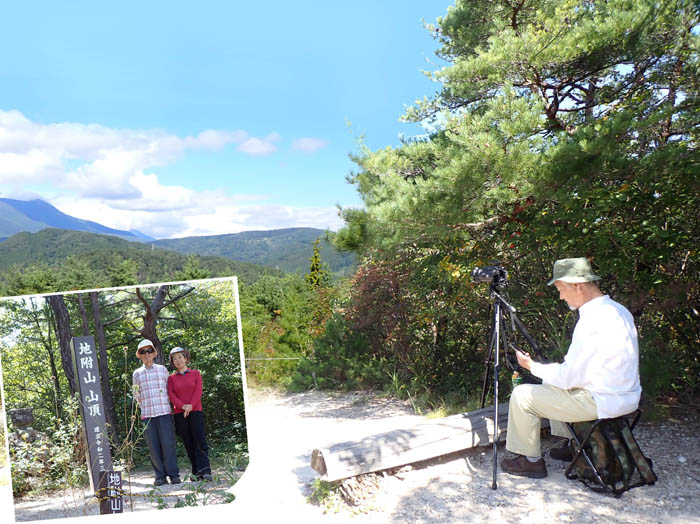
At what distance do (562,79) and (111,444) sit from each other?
5.00m

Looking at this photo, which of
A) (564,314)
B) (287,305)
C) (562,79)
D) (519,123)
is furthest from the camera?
(287,305)

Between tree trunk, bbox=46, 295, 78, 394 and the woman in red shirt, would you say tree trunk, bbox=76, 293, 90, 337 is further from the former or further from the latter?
the woman in red shirt

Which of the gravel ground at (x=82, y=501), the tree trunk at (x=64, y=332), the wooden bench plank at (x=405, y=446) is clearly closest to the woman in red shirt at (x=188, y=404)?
the gravel ground at (x=82, y=501)

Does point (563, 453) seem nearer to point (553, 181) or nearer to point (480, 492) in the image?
point (480, 492)

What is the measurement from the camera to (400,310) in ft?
20.5

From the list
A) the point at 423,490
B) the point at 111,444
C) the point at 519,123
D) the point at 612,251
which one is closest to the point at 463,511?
the point at 423,490

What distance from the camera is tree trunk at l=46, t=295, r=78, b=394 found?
2667 mm

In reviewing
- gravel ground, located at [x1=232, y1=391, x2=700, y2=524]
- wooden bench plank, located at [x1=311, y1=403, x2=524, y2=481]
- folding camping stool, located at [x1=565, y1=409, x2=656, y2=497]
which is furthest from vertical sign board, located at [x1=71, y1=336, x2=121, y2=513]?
folding camping stool, located at [x1=565, y1=409, x2=656, y2=497]

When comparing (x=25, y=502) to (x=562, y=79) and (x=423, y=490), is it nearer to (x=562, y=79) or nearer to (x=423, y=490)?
(x=423, y=490)

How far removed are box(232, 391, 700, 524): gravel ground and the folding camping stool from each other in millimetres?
68

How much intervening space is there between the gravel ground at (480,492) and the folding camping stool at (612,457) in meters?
0.07

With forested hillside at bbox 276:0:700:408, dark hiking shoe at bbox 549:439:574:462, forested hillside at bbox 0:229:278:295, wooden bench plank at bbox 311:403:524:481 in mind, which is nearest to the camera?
wooden bench plank at bbox 311:403:524:481

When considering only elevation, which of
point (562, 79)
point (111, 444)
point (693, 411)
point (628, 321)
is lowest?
point (693, 411)

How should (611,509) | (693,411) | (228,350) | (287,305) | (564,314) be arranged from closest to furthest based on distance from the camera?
1. (611,509)
2. (228,350)
3. (693,411)
4. (564,314)
5. (287,305)
